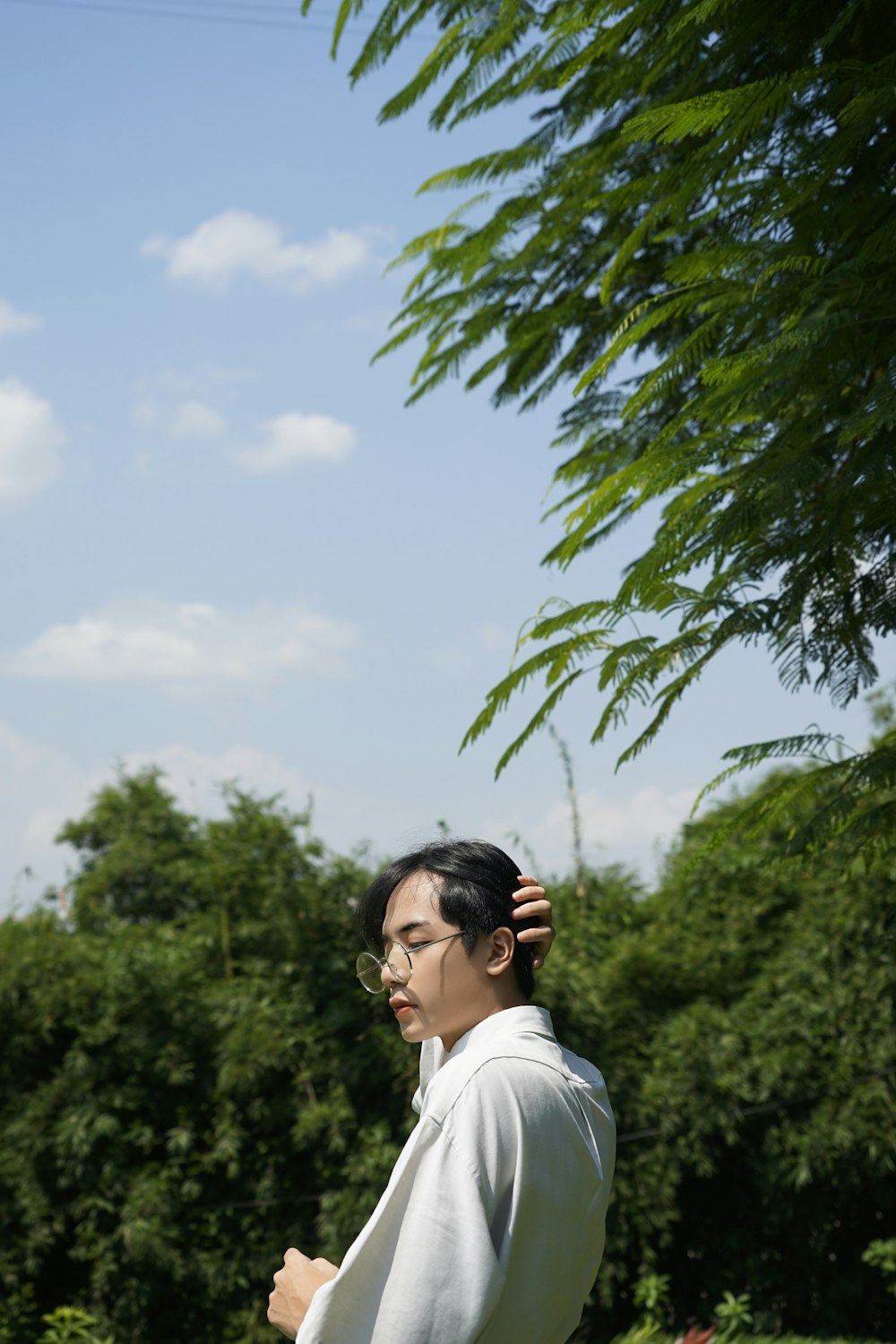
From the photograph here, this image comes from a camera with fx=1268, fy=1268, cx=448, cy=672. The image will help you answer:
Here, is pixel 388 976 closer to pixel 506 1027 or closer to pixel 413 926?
pixel 413 926

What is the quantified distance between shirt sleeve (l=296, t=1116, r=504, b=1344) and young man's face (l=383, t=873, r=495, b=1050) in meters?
0.25

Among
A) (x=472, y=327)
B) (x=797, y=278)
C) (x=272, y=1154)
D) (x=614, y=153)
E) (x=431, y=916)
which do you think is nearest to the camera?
(x=431, y=916)

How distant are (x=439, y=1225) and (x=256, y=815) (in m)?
6.36

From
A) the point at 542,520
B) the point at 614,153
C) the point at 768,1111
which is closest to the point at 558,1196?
the point at 542,520

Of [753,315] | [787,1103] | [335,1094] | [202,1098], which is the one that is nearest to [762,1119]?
[787,1103]

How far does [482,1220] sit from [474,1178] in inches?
1.5

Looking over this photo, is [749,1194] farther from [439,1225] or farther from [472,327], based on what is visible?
[439,1225]

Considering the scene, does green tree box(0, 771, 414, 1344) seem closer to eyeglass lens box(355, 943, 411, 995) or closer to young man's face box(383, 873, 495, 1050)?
eyeglass lens box(355, 943, 411, 995)

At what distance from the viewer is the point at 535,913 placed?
1630 millimetres

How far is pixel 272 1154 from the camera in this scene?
679 centimetres

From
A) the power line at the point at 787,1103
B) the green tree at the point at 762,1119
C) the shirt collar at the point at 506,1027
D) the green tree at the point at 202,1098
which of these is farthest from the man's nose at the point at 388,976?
the power line at the point at 787,1103

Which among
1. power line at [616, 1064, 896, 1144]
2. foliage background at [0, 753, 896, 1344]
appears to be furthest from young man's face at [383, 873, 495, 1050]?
→ power line at [616, 1064, 896, 1144]

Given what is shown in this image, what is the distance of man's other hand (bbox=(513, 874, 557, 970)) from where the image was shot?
161cm

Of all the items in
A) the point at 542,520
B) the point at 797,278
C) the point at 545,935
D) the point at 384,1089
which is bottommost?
the point at 545,935
